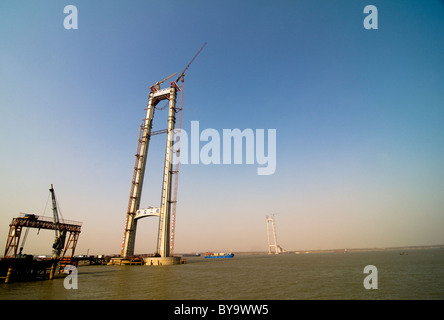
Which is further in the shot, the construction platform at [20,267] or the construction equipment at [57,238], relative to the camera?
the construction equipment at [57,238]

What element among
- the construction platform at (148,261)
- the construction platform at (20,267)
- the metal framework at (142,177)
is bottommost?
the construction platform at (148,261)

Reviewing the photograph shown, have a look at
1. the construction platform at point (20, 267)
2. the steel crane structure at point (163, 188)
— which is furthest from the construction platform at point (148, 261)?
the construction platform at point (20, 267)

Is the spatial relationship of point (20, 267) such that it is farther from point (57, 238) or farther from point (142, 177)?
point (142, 177)

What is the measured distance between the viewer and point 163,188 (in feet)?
188

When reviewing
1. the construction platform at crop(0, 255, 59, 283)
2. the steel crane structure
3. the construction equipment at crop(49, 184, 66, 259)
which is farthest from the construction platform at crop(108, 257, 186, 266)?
the construction platform at crop(0, 255, 59, 283)

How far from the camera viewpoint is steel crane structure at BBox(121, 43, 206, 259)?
53750 millimetres

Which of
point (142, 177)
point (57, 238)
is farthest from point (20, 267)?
point (142, 177)

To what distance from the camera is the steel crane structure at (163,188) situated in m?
53.8

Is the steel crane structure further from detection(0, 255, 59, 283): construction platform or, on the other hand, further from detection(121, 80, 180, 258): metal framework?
detection(0, 255, 59, 283): construction platform

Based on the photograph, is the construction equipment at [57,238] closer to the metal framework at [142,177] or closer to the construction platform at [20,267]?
the metal framework at [142,177]
